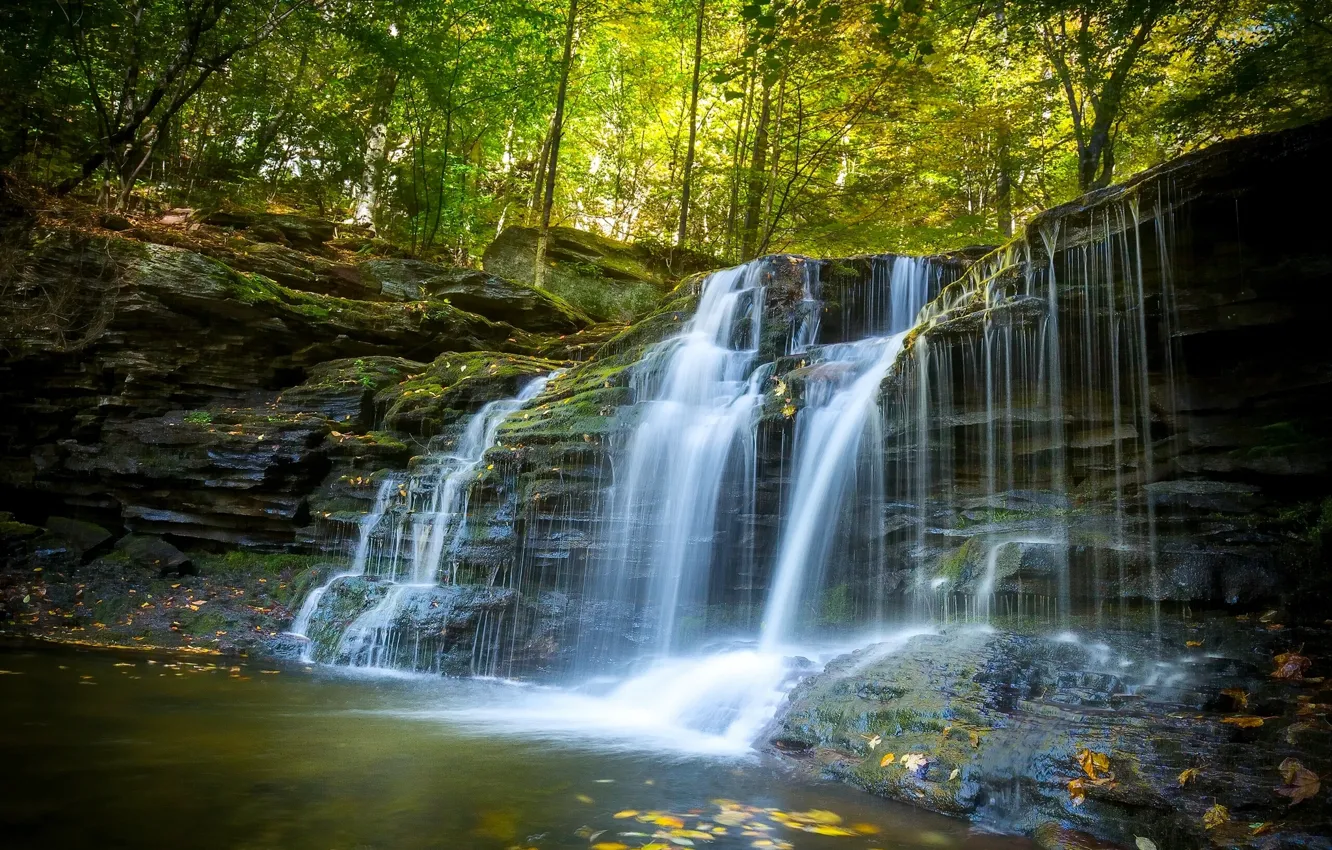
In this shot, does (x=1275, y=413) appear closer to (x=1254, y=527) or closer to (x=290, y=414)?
(x=1254, y=527)

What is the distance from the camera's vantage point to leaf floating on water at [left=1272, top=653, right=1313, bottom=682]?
488 centimetres

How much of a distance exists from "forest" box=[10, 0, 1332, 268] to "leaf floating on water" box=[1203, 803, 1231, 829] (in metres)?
7.72

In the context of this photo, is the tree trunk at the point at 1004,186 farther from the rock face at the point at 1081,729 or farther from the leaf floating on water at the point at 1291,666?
the leaf floating on water at the point at 1291,666

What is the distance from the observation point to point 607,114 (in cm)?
2383

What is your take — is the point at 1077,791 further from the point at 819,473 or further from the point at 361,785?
the point at 819,473

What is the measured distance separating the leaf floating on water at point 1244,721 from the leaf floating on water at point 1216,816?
819 mm

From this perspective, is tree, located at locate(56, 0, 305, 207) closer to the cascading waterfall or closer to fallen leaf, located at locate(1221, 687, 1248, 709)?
the cascading waterfall

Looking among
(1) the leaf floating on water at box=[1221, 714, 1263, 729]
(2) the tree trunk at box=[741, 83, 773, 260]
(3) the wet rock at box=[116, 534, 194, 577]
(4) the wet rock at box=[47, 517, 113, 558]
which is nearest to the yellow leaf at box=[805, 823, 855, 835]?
(1) the leaf floating on water at box=[1221, 714, 1263, 729]

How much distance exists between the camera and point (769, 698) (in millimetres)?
6211

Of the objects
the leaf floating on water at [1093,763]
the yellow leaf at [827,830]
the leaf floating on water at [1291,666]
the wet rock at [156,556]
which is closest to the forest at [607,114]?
the wet rock at [156,556]

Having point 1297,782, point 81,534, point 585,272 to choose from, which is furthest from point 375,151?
point 1297,782

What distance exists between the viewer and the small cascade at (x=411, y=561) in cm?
903

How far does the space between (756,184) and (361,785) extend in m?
17.2

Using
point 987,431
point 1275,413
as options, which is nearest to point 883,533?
point 987,431
